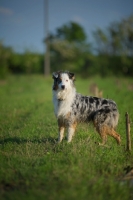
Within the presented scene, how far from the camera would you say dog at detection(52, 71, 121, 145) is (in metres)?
7.68

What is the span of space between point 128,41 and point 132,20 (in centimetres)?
321

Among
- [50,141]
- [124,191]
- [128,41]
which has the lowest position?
[124,191]

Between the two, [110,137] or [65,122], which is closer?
[65,122]

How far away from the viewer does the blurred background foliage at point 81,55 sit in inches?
1684

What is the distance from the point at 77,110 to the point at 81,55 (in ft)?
140

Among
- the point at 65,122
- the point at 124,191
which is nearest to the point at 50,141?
the point at 65,122

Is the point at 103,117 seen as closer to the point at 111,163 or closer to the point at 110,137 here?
the point at 110,137

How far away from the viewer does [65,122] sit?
7902mm

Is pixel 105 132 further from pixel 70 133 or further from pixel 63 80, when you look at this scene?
pixel 63 80

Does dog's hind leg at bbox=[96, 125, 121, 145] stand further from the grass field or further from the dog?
the grass field

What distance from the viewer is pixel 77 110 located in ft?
26.2

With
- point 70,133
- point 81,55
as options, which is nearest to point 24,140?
point 70,133

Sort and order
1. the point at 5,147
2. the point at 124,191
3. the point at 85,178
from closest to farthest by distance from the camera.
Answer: the point at 124,191
the point at 85,178
the point at 5,147

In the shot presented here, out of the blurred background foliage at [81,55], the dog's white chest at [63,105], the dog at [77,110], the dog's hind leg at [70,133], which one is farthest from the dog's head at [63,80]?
the blurred background foliage at [81,55]
